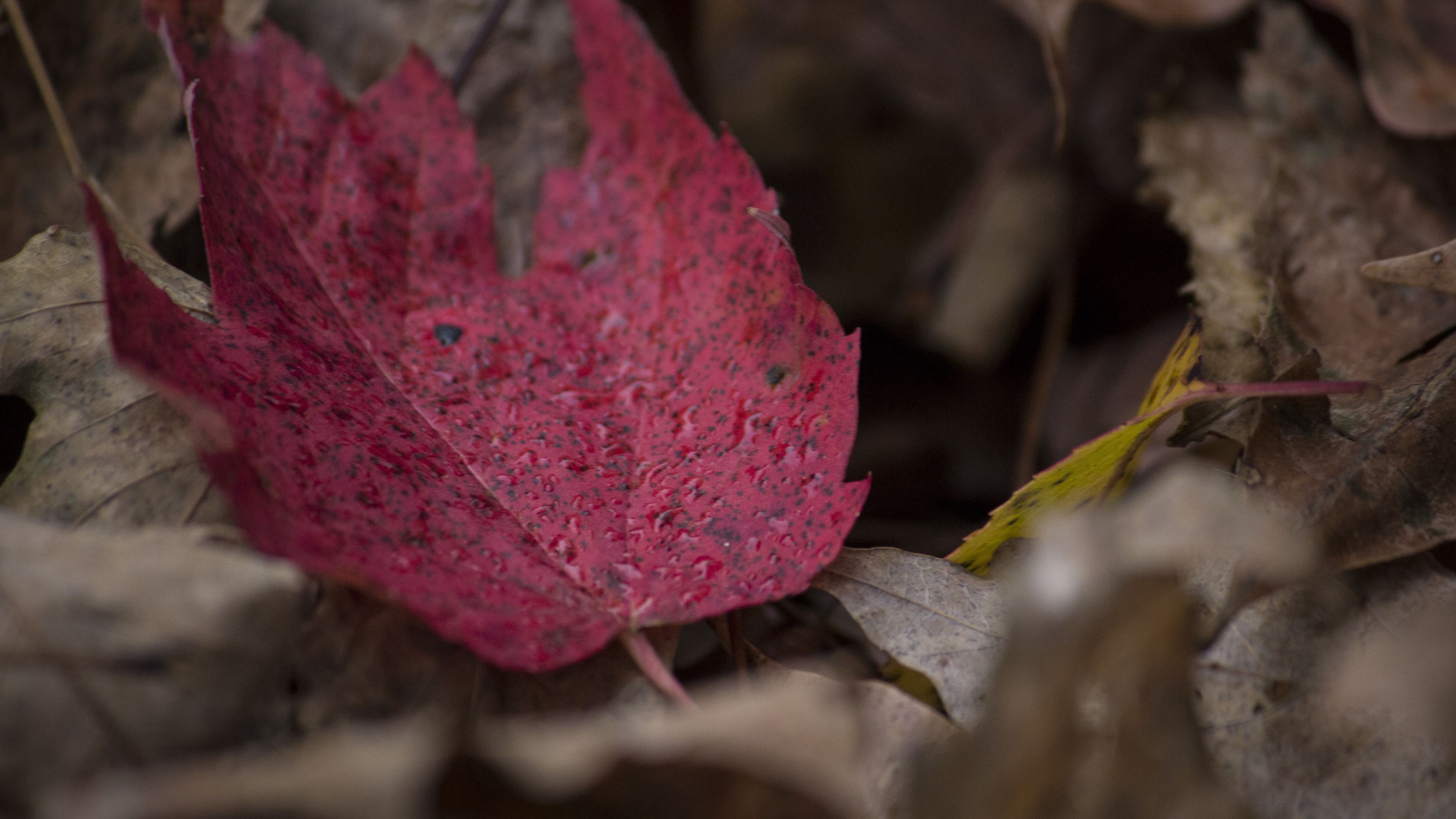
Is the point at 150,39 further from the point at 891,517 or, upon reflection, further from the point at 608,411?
the point at 891,517

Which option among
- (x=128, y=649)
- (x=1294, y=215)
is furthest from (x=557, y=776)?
(x=1294, y=215)

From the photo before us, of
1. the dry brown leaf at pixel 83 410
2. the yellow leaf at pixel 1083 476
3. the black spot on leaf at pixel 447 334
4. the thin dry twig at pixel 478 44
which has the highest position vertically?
the thin dry twig at pixel 478 44

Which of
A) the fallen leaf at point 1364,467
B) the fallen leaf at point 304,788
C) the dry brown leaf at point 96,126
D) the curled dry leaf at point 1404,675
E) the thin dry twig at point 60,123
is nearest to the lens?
the fallen leaf at point 304,788

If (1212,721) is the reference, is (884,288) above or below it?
below

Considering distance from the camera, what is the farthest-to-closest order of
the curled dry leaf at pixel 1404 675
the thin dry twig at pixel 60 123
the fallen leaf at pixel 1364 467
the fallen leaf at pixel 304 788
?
the thin dry twig at pixel 60 123, the fallen leaf at pixel 1364 467, the curled dry leaf at pixel 1404 675, the fallen leaf at pixel 304 788

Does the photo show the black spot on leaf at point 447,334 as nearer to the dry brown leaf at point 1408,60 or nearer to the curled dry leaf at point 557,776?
the curled dry leaf at point 557,776

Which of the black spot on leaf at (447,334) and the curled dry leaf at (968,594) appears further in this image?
the black spot on leaf at (447,334)

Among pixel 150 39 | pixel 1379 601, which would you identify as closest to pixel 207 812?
pixel 1379 601

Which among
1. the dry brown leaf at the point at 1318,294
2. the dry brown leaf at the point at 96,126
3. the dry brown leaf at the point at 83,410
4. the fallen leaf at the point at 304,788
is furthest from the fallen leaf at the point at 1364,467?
the dry brown leaf at the point at 96,126

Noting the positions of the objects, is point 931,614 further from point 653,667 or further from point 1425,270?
point 1425,270
